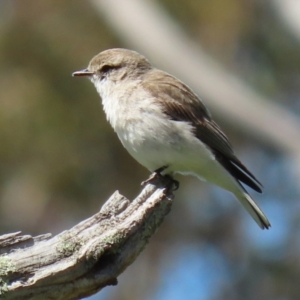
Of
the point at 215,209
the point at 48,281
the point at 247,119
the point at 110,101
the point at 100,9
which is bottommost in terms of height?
the point at 48,281

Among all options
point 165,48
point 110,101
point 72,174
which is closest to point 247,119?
point 165,48

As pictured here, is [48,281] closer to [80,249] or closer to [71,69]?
[80,249]

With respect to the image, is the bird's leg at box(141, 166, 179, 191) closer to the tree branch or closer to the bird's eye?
the tree branch

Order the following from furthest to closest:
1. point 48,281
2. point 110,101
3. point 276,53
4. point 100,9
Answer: point 276,53, point 100,9, point 110,101, point 48,281

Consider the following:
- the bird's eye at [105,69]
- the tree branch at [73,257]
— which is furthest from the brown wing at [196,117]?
the tree branch at [73,257]

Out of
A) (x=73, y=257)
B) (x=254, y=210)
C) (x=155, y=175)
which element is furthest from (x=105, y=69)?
(x=73, y=257)

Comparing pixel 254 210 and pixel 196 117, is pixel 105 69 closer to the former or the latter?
pixel 196 117
